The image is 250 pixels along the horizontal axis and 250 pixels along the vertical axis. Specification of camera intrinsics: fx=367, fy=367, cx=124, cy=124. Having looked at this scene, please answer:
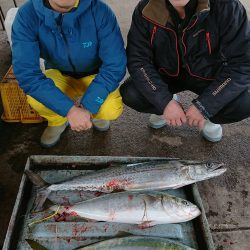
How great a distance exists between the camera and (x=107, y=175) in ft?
7.62

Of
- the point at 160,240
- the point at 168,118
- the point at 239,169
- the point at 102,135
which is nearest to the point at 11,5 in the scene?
the point at 102,135

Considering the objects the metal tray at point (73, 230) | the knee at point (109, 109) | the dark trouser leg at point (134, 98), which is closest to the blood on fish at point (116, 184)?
the metal tray at point (73, 230)

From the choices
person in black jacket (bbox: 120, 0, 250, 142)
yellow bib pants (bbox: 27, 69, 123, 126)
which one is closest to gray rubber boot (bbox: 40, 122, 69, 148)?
yellow bib pants (bbox: 27, 69, 123, 126)

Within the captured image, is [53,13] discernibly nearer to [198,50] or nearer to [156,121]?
[198,50]

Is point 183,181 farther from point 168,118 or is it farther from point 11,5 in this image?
point 11,5

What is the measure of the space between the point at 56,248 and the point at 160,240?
1.93 ft

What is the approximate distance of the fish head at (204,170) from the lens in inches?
90.0

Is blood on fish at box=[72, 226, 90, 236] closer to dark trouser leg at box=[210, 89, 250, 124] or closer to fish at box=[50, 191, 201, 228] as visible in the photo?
fish at box=[50, 191, 201, 228]

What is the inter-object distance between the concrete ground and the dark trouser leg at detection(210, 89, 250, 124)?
11.9 inches

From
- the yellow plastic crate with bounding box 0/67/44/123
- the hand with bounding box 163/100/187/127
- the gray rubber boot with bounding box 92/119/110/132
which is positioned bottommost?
the gray rubber boot with bounding box 92/119/110/132

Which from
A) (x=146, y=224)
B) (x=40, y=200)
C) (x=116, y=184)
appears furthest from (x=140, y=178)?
(x=40, y=200)

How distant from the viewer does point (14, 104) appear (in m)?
3.06

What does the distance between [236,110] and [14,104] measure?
1.78 metres

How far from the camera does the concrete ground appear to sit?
2.46 m
